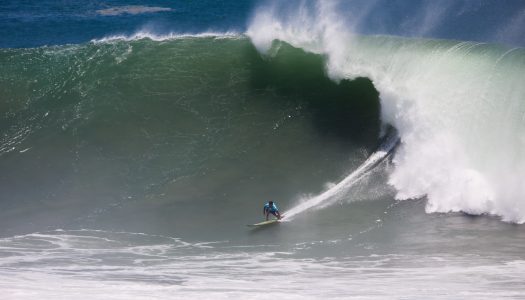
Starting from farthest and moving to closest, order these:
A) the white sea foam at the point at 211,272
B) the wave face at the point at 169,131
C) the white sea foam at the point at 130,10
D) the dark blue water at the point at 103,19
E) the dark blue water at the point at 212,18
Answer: the white sea foam at the point at 130,10 < the dark blue water at the point at 103,19 < the dark blue water at the point at 212,18 < the wave face at the point at 169,131 < the white sea foam at the point at 211,272

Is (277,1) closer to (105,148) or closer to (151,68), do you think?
(151,68)

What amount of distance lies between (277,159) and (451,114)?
3741 mm

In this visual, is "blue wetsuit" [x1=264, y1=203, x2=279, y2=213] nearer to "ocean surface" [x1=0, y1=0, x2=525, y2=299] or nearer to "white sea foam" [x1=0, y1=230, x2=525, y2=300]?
"ocean surface" [x1=0, y1=0, x2=525, y2=299]

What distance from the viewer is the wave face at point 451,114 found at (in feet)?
49.3

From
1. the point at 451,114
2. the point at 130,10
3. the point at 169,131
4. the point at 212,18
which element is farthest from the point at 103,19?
the point at 451,114

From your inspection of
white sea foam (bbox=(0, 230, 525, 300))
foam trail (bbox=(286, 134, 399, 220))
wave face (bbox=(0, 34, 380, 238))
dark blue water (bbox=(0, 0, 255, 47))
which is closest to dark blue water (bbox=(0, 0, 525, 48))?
dark blue water (bbox=(0, 0, 255, 47))

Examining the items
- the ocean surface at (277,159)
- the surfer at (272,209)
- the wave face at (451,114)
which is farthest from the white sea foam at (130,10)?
the surfer at (272,209)

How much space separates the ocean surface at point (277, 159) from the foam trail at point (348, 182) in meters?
0.05

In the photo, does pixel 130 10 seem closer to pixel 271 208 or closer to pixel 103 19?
pixel 103 19

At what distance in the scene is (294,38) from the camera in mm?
20750

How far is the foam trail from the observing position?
49.7 ft

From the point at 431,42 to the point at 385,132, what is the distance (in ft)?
10.3

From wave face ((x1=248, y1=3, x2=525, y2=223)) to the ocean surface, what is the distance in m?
0.04

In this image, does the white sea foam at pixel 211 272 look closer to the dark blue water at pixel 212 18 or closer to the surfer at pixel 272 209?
the surfer at pixel 272 209
